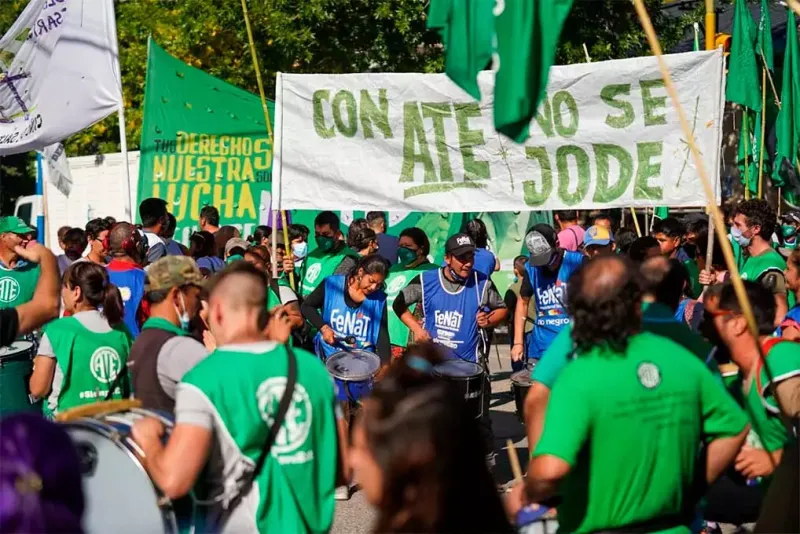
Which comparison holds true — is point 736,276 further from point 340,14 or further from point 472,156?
point 340,14

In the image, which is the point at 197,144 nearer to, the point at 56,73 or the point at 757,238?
the point at 56,73

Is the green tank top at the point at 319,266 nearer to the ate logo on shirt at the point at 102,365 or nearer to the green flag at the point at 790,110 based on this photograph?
the ate logo on shirt at the point at 102,365

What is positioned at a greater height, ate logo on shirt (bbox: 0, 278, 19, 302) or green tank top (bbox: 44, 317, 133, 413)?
Answer: ate logo on shirt (bbox: 0, 278, 19, 302)

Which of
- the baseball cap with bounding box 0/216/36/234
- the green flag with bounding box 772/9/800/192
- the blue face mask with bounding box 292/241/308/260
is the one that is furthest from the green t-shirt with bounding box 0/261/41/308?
the green flag with bounding box 772/9/800/192

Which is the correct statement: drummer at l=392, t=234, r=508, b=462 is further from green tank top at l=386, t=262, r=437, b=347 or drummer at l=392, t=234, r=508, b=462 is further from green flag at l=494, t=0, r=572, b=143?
green flag at l=494, t=0, r=572, b=143

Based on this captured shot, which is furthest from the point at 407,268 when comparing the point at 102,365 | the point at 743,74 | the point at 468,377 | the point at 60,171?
the point at 60,171

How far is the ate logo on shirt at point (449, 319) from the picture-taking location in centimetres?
873

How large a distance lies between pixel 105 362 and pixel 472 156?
341cm

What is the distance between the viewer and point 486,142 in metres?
8.44

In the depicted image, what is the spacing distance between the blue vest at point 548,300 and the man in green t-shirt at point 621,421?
4.69 meters

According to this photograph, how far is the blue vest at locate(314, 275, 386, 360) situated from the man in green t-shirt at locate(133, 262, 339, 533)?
4188 millimetres

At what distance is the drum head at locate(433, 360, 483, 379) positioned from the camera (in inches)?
313

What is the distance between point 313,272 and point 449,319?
7.45ft

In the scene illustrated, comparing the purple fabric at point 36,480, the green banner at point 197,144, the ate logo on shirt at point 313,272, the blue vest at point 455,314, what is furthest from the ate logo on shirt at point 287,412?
the green banner at point 197,144
